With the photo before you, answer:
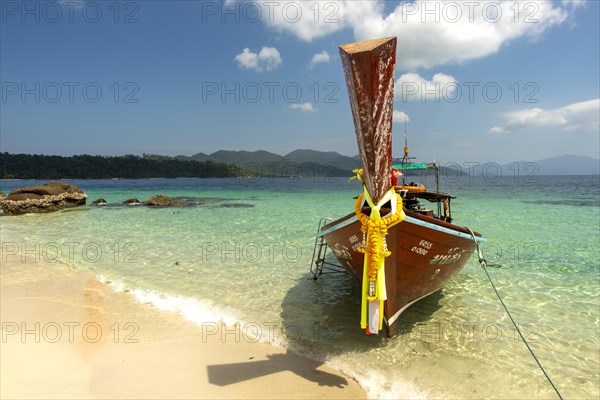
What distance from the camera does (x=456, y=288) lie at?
856 cm

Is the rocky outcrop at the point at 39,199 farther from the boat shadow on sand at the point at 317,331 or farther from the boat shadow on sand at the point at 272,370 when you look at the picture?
the boat shadow on sand at the point at 272,370

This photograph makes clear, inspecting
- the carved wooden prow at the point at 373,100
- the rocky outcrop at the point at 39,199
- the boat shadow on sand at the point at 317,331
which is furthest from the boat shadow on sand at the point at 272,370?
the rocky outcrop at the point at 39,199

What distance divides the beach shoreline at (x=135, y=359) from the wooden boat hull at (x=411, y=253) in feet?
5.51

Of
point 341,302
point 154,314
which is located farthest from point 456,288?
point 154,314

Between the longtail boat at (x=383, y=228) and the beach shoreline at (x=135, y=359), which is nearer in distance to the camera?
the longtail boat at (x=383, y=228)

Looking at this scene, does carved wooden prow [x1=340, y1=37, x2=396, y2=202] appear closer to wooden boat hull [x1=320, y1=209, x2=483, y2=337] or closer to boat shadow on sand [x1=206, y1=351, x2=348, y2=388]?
wooden boat hull [x1=320, y1=209, x2=483, y2=337]

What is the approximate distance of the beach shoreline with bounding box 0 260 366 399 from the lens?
14.7ft

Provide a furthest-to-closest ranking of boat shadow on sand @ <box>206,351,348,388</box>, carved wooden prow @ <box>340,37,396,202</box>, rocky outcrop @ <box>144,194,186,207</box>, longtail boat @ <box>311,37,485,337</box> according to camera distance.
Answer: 1. rocky outcrop @ <box>144,194,186,207</box>
2. boat shadow on sand @ <box>206,351,348,388</box>
3. longtail boat @ <box>311,37,485,337</box>
4. carved wooden prow @ <box>340,37,396,202</box>

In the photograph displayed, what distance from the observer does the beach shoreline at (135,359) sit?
449cm

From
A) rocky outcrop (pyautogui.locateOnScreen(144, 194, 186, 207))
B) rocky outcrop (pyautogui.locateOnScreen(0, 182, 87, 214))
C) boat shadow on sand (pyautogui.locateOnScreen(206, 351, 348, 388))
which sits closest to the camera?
boat shadow on sand (pyautogui.locateOnScreen(206, 351, 348, 388))

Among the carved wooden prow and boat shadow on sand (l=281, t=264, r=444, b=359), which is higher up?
the carved wooden prow

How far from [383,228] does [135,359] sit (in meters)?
4.40

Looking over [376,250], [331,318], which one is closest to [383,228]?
[376,250]

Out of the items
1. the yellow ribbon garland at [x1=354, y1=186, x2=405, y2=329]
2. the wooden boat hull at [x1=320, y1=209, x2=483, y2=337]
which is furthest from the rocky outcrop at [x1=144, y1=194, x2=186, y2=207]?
the yellow ribbon garland at [x1=354, y1=186, x2=405, y2=329]
